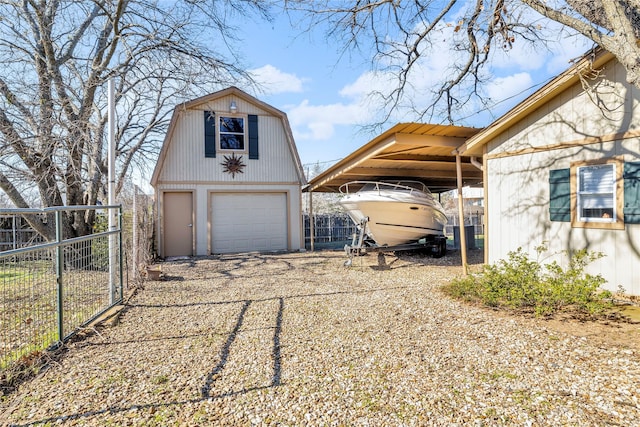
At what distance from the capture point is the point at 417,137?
6504 mm

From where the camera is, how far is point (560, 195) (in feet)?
19.1

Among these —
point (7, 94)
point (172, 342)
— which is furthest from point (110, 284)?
A: point (7, 94)

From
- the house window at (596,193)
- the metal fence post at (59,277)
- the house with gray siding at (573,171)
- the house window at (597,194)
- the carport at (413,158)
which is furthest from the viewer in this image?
the carport at (413,158)

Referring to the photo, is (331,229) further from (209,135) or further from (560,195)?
(560,195)

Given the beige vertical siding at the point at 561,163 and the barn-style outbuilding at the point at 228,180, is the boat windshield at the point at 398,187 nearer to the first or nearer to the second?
the beige vertical siding at the point at 561,163

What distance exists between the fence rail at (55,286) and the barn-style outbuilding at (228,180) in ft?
18.1

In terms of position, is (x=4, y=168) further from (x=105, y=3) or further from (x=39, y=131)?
(x=105, y=3)

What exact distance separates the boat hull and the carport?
0.83 m

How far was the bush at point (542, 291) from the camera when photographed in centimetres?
432

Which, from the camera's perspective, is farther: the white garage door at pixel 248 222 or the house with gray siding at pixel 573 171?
the white garage door at pixel 248 222

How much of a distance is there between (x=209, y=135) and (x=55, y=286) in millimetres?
8298

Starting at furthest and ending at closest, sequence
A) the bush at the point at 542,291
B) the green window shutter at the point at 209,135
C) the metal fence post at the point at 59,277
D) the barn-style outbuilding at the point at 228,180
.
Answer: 1. the green window shutter at the point at 209,135
2. the barn-style outbuilding at the point at 228,180
3. the bush at the point at 542,291
4. the metal fence post at the point at 59,277

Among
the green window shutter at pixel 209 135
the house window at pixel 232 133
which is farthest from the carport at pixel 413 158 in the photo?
the green window shutter at pixel 209 135

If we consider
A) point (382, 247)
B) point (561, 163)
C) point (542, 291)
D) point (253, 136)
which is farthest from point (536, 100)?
point (253, 136)
